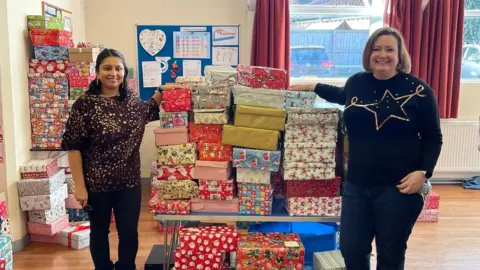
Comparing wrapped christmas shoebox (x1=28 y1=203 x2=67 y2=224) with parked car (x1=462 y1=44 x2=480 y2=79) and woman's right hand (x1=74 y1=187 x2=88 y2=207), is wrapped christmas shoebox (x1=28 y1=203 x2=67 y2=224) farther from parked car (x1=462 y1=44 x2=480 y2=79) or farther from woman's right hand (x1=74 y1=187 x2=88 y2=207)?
parked car (x1=462 y1=44 x2=480 y2=79)

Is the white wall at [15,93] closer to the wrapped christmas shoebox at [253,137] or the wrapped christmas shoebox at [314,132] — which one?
the wrapped christmas shoebox at [253,137]

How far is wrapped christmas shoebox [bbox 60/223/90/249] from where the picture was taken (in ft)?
10.3

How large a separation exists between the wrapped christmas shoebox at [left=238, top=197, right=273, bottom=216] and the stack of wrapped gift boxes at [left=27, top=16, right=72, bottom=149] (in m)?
1.66

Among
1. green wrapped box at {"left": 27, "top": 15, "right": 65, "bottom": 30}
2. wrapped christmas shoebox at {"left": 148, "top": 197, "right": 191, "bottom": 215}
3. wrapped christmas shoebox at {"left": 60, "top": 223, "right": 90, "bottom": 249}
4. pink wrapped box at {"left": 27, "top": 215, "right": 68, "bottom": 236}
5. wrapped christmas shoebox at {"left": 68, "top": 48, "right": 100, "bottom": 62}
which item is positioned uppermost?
green wrapped box at {"left": 27, "top": 15, "right": 65, "bottom": 30}

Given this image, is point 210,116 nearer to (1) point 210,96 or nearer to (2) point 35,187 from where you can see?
(1) point 210,96

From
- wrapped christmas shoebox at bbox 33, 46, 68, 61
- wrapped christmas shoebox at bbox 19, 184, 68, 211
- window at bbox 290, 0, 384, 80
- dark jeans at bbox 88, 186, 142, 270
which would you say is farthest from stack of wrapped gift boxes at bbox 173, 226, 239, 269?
window at bbox 290, 0, 384, 80

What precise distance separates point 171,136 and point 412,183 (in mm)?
1193

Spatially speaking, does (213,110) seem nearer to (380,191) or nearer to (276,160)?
(276,160)

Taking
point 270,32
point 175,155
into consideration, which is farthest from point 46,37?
→ point 270,32

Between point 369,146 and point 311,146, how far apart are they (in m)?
0.45

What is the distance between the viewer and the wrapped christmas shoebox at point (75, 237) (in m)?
3.14

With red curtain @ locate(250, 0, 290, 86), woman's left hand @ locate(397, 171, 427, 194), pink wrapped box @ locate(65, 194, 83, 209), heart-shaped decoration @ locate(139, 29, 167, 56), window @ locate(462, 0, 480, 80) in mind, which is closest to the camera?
woman's left hand @ locate(397, 171, 427, 194)

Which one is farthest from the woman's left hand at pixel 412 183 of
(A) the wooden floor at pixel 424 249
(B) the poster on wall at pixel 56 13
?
(B) the poster on wall at pixel 56 13

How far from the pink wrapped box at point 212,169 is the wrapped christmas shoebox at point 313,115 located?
1.40 ft
